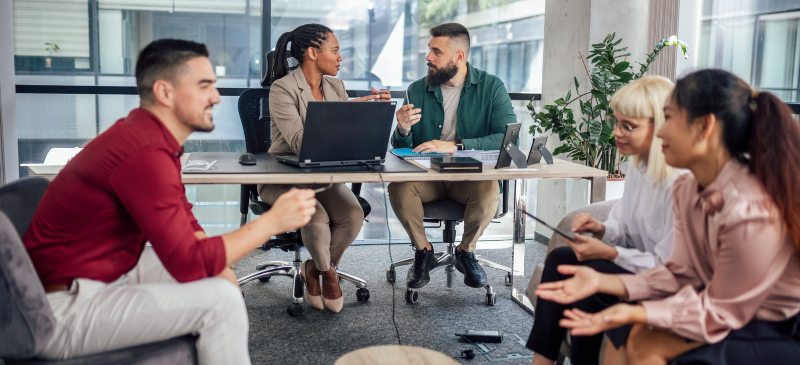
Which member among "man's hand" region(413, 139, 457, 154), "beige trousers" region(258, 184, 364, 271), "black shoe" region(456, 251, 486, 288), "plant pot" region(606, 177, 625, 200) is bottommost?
"black shoe" region(456, 251, 486, 288)

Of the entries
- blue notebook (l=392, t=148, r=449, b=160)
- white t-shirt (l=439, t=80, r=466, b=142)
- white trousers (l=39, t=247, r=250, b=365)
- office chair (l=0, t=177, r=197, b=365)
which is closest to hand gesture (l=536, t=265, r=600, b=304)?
white trousers (l=39, t=247, r=250, b=365)

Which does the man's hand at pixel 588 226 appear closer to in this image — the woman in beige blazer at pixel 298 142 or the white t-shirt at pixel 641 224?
the white t-shirt at pixel 641 224

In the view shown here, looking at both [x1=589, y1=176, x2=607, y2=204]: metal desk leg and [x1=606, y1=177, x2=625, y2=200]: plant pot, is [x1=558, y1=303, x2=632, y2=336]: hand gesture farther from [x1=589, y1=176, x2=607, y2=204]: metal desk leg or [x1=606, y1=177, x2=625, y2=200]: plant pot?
[x1=606, y1=177, x2=625, y2=200]: plant pot

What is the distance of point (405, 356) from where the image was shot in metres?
1.68

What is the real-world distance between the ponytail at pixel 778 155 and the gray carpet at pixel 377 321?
51.7 inches

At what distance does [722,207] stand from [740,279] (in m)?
0.15

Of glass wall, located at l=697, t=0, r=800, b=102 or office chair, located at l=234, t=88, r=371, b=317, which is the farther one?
glass wall, located at l=697, t=0, r=800, b=102

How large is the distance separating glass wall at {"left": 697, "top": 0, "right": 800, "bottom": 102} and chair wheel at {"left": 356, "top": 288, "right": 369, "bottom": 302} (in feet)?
8.71

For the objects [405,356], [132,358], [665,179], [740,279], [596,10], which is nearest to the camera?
[740,279]

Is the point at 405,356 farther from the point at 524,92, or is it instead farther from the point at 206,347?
the point at 524,92

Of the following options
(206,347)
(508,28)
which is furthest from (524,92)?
(206,347)

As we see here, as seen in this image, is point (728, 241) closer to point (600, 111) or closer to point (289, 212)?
point (289, 212)

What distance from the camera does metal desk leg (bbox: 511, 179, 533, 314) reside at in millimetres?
3035

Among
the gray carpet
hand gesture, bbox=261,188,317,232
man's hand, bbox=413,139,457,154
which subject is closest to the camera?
hand gesture, bbox=261,188,317,232
